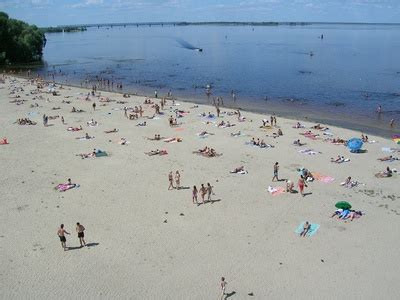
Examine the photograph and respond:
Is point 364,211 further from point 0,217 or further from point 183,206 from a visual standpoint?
point 0,217

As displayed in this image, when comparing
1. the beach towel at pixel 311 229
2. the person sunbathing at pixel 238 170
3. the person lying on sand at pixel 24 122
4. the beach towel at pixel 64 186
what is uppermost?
the person lying on sand at pixel 24 122

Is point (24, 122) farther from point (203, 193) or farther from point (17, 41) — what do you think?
point (17, 41)

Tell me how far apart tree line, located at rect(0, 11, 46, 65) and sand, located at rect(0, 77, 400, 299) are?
235 feet

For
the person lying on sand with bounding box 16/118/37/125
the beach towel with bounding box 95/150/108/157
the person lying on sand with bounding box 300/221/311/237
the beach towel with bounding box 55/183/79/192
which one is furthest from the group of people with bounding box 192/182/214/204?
the person lying on sand with bounding box 16/118/37/125

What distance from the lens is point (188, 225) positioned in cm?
1856

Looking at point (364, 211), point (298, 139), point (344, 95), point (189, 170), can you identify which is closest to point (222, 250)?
point (364, 211)

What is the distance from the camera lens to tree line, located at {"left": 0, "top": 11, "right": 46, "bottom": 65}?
→ 9175 centimetres

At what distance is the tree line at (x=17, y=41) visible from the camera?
91.8 metres

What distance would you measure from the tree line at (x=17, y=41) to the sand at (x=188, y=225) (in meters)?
71.5

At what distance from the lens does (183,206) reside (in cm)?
2036

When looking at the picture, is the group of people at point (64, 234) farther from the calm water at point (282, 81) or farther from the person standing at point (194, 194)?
the calm water at point (282, 81)

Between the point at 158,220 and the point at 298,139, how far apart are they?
15896 mm

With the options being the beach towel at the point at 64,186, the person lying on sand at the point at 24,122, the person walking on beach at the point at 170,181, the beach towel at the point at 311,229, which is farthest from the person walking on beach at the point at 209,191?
the person lying on sand at the point at 24,122

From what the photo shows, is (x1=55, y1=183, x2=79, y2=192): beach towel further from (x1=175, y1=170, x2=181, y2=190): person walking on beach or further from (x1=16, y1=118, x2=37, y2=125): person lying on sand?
(x1=16, y1=118, x2=37, y2=125): person lying on sand
